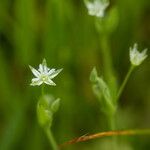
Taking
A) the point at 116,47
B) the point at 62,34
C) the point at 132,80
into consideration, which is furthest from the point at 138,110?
the point at 62,34

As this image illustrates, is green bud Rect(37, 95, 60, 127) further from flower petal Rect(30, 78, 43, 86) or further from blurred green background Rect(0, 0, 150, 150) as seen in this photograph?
blurred green background Rect(0, 0, 150, 150)

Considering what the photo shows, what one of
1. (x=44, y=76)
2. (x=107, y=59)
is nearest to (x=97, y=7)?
(x=107, y=59)

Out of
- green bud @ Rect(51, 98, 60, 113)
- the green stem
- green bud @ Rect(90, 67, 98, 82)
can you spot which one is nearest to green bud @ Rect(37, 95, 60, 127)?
green bud @ Rect(51, 98, 60, 113)

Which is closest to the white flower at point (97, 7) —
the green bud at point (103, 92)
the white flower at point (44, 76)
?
the green bud at point (103, 92)

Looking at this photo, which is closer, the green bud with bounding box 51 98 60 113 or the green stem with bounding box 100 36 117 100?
the green bud with bounding box 51 98 60 113

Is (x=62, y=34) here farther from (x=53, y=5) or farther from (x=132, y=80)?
(x=132, y=80)
